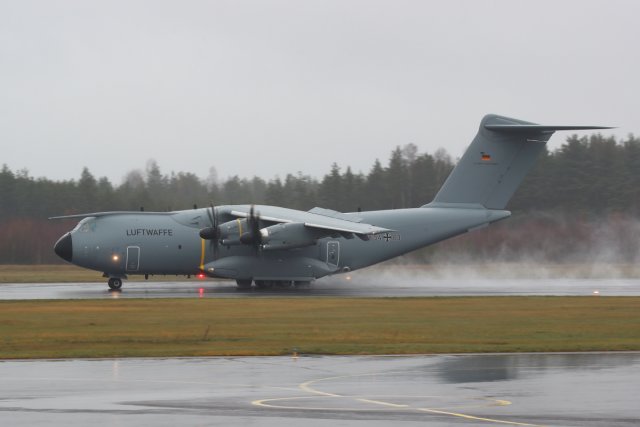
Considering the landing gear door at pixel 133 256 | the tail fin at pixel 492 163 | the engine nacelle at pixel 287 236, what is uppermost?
the tail fin at pixel 492 163

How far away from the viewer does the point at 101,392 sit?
46.1 ft

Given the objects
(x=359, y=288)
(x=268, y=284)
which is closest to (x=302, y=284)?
(x=268, y=284)

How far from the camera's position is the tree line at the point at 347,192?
55312mm

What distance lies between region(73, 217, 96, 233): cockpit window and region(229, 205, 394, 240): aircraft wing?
18.0 feet

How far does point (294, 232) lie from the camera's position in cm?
3850

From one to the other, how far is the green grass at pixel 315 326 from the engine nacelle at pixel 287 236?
5210 mm

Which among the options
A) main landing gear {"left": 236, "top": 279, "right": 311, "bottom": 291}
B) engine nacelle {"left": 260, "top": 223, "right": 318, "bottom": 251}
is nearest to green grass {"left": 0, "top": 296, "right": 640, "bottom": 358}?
engine nacelle {"left": 260, "top": 223, "right": 318, "bottom": 251}

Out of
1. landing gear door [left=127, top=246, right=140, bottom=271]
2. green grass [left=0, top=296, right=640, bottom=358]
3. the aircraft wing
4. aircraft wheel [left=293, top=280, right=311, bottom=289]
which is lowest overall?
green grass [left=0, top=296, right=640, bottom=358]

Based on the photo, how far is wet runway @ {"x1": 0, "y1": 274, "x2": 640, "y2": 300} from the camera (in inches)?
1410

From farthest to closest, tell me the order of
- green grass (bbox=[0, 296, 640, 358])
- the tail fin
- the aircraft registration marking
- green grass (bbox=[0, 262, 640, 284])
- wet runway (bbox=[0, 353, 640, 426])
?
green grass (bbox=[0, 262, 640, 284]) → the tail fin → the aircraft registration marking → green grass (bbox=[0, 296, 640, 358]) → wet runway (bbox=[0, 353, 640, 426])

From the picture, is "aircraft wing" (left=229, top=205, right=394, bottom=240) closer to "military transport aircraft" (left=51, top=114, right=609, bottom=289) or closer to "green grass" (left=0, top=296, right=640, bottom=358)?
"military transport aircraft" (left=51, top=114, right=609, bottom=289)

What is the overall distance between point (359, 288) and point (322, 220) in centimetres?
389

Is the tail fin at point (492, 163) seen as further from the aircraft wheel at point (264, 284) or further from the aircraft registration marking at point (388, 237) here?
the aircraft wheel at point (264, 284)

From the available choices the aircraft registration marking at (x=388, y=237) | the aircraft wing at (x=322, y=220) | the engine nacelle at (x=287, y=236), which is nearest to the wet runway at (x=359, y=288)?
the engine nacelle at (x=287, y=236)
